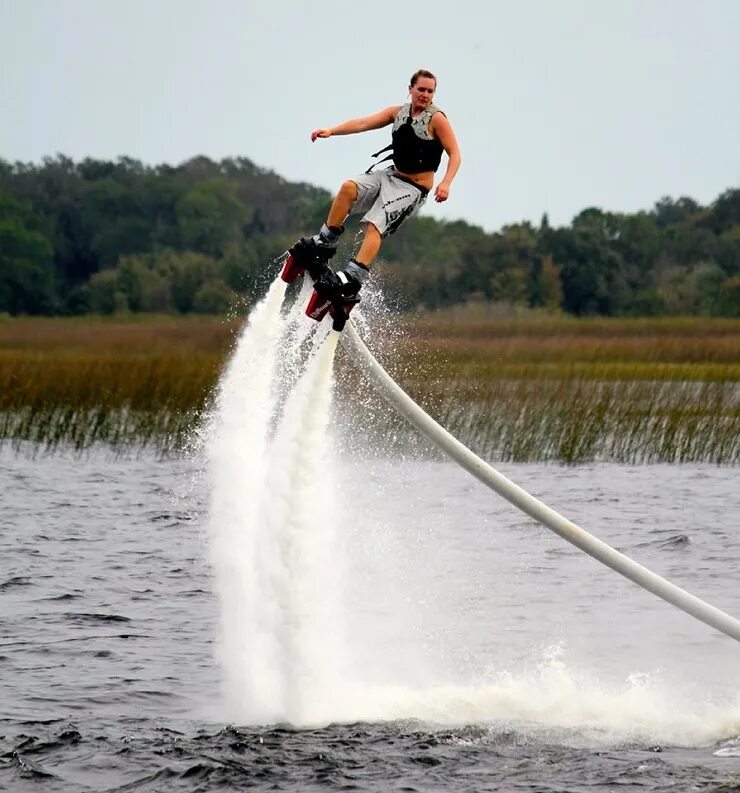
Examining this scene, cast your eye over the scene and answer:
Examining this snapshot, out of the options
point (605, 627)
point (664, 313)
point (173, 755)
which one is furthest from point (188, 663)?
point (664, 313)

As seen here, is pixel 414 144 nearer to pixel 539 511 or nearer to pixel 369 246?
pixel 369 246

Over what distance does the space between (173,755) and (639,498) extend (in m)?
15.4

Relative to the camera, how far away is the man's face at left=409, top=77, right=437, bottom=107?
13.6m

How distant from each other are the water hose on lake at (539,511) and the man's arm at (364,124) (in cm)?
152

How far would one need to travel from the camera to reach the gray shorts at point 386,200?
44.9 ft

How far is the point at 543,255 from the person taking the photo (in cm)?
9056

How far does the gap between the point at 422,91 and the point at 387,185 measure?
2.59 feet

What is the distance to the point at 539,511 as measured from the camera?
44.9 ft

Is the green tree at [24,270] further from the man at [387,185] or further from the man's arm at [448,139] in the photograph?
the man's arm at [448,139]

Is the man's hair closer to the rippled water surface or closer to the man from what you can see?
the man

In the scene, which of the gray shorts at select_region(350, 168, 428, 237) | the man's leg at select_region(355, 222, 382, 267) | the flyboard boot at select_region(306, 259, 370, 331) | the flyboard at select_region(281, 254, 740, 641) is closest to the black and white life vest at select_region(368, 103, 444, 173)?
the gray shorts at select_region(350, 168, 428, 237)

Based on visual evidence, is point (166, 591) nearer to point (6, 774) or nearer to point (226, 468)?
point (226, 468)

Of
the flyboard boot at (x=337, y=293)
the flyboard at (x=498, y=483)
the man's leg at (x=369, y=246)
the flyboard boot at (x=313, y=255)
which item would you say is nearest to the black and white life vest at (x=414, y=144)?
the man's leg at (x=369, y=246)

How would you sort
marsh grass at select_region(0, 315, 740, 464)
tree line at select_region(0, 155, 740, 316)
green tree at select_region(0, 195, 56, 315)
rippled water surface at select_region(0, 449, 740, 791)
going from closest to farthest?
rippled water surface at select_region(0, 449, 740, 791), marsh grass at select_region(0, 315, 740, 464), tree line at select_region(0, 155, 740, 316), green tree at select_region(0, 195, 56, 315)
